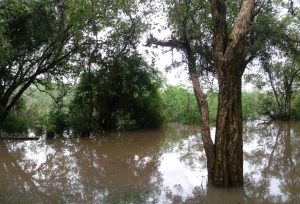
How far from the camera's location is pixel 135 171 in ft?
31.3

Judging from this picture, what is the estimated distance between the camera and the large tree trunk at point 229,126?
7.05m

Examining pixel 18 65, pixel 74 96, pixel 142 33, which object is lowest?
pixel 74 96

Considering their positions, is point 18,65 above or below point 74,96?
above

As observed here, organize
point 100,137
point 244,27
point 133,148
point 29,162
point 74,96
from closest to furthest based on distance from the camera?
point 244,27, point 29,162, point 133,148, point 100,137, point 74,96

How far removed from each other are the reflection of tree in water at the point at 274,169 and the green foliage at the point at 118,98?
515cm

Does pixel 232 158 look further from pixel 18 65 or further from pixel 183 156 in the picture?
pixel 18 65

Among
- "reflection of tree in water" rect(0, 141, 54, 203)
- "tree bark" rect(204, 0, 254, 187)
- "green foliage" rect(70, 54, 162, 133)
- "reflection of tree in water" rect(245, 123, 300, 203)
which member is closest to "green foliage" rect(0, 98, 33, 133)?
"green foliage" rect(70, 54, 162, 133)

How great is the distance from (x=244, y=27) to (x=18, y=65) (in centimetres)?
1171

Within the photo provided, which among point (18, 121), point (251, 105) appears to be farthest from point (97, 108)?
point (251, 105)

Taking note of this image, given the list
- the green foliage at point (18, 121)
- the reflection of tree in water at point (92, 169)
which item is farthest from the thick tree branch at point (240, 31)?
the green foliage at point (18, 121)

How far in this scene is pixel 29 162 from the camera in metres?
11.2

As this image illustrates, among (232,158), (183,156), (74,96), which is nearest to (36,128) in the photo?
(74,96)

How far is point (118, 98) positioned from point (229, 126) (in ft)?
36.6

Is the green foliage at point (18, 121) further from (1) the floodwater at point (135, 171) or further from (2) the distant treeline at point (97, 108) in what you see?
(1) the floodwater at point (135, 171)
